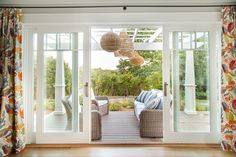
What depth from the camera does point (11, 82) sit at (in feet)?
11.0

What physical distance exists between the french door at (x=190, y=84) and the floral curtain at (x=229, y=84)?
0.32 meters

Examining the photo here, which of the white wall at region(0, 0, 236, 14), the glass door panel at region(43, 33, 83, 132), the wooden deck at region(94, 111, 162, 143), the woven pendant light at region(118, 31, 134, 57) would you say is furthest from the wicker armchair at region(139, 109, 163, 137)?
the white wall at region(0, 0, 236, 14)

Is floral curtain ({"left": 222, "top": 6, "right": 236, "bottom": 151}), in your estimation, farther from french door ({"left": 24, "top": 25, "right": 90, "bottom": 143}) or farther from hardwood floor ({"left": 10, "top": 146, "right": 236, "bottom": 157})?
french door ({"left": 24, "top": 25, "right": 90, "bottom": 143})

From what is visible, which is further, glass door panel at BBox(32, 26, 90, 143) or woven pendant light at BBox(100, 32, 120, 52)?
glass door panel at BBox(32, 26, 90, 143)

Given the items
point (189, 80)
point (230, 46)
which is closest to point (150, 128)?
point (189, 80)

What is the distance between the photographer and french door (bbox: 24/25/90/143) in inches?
146

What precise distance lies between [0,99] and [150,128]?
9.31 ft

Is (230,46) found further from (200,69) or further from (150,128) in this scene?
(150,128)

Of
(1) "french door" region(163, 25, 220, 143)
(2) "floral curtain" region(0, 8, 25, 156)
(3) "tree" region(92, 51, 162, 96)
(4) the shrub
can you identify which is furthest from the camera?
(3) "tree" region(92, 51, 162, 96)

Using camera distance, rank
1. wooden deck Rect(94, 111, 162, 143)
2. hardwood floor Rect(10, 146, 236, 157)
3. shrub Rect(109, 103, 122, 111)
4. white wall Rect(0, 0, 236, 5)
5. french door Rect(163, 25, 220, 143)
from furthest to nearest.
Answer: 1. shrub Rect(109, 103, 122, 111)
2. wooden deck Rect(94, 111, 162, 143)
3. french door Rect(163, 25, 220, 143)
4. white wall Rect(0, 0, 236, 5)
5. hardwood floor Rect(10, 146, 236, 157)

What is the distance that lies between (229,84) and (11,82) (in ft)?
12.1

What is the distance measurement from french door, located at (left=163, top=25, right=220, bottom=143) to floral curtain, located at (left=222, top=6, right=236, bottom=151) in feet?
1.06

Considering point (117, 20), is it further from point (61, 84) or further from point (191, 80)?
point (191, 80)

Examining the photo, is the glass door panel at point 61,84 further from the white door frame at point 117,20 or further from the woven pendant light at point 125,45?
the woven pendant light at point 125,45
